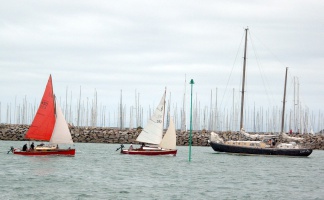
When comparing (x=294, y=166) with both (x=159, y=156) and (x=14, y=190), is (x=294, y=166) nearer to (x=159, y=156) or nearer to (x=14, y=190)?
(x=159, y=156)

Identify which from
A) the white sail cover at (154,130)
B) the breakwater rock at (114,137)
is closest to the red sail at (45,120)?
the white sail cover at (154,130)

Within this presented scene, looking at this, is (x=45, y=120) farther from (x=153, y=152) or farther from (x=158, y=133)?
(x=153, y=152)

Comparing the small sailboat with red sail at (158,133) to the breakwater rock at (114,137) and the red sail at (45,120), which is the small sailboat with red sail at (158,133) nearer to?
the red sail at (45,120)

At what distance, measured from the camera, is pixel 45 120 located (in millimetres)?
66312

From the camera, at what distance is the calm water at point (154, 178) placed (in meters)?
43.5

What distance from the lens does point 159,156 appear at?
76562 mm

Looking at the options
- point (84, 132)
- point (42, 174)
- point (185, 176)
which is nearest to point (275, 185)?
point (185, 176)

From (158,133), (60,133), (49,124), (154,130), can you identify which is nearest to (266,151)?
(158,133)

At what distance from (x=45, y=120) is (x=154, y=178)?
55.5 ft

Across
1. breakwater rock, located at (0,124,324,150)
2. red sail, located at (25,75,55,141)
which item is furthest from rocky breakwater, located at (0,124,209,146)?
red sail, located at (25,75,55,141)

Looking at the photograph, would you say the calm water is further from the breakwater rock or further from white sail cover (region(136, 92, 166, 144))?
the breakwater rock

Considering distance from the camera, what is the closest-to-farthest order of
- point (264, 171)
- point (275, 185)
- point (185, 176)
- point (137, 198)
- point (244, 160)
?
point (137, 198) → point (275, 185) → point (185, 176) → point (264, 171) → point (244, 160)

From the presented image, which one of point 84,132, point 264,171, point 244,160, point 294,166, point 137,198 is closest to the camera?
point 137,198

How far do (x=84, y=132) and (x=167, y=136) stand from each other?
178 ft
